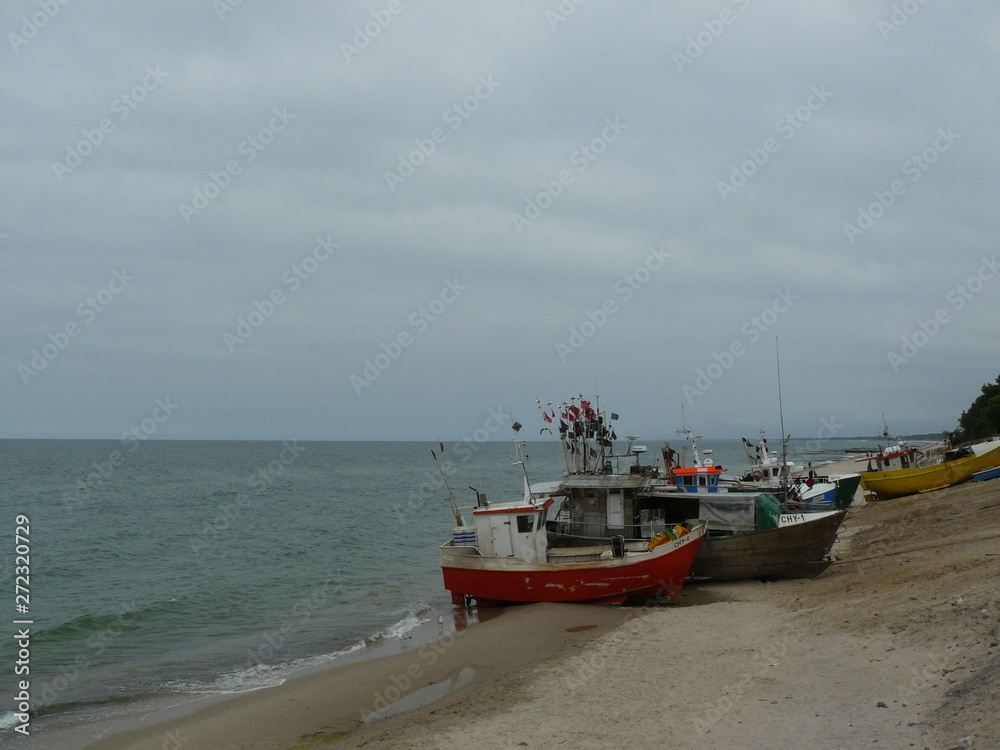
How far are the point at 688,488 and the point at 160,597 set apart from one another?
1744 centimetres

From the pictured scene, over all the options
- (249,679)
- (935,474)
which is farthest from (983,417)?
(249,679)

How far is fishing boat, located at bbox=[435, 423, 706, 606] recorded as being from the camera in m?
19.6

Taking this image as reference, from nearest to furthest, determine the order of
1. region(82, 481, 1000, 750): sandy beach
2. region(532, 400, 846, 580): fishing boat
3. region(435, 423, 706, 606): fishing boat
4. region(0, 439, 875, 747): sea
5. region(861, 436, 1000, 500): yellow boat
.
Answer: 1. region(82, 481, 1000, 750): sandy beach
2. region(0, 439, 875, 747): sea
3. region(435, 423, 706, 606): fishing boat
4. region(532, 400, 846, 580): fishing boat
5. region(861, 436, 1000, 500): yellow boat

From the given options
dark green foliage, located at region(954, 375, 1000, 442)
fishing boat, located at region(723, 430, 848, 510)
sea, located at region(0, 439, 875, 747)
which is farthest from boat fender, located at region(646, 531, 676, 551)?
dark green foliage, located at region(954, 375, 1000, 442)

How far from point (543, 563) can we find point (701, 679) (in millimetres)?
9126

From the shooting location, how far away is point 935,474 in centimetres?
3838

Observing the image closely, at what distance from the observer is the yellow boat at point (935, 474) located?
3719cm

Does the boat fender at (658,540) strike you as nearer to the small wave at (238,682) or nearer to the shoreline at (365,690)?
the shoreline at (365,690)

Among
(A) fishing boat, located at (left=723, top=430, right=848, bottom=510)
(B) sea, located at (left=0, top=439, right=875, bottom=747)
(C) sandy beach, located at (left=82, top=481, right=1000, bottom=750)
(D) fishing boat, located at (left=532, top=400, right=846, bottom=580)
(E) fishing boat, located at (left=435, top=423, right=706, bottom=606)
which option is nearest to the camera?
(C) sandy beach, located at (left=82, top=481, right=1000, bottom=750)

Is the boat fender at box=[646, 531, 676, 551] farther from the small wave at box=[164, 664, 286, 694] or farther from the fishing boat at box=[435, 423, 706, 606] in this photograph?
the small wave at box=[164, 664, 286, 694]

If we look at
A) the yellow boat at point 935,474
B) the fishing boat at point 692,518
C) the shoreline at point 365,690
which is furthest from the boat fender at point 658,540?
the yellow boat at point 935,474

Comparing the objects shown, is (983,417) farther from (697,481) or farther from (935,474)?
(697,481)

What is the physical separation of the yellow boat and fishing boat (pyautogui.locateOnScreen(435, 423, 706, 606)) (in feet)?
76.5

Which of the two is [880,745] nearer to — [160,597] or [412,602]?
[412,602]
